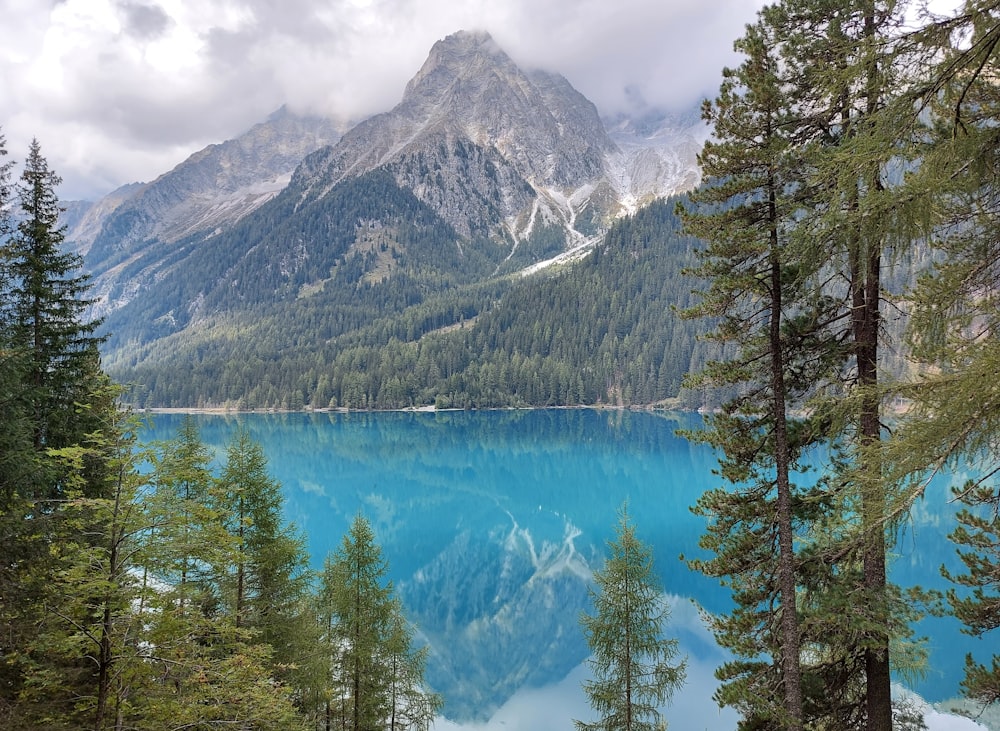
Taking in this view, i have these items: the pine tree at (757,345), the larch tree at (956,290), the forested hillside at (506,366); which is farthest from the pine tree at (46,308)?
the forested hillside at (506,366)

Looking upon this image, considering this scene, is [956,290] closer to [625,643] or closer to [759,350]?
[759,350]

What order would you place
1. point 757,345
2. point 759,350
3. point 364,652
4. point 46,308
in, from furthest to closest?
point 46,308
point 364,652
point 757,345
point 759,350

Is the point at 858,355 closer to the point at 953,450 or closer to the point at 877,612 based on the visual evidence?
the point at 877,612

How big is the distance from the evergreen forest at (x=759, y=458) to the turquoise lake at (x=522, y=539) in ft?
4.01

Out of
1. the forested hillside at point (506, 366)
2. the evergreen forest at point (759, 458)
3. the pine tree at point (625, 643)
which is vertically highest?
the forested hillside at point (506, 366)

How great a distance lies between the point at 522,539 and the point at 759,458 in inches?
1569

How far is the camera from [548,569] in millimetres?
40469

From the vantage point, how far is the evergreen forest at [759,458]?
4363 millimetres

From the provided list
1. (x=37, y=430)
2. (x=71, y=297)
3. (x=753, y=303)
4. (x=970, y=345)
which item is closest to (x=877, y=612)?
(x=753, y=303)

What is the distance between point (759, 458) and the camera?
9.85 m

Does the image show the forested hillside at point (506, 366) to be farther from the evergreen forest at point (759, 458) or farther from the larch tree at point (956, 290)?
the larch tree at point (956, 290)

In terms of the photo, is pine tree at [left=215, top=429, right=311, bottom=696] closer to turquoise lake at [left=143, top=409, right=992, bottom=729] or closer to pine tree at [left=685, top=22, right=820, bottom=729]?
pine tree at [left=685, top=22, right=820, bottom=729]

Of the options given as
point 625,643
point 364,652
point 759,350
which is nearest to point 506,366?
point 364,652

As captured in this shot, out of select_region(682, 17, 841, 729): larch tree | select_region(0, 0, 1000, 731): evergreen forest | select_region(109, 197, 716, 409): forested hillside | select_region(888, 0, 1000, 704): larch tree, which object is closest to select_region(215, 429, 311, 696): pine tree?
select_region(0, 0, 1000, 731): evergreen forest
